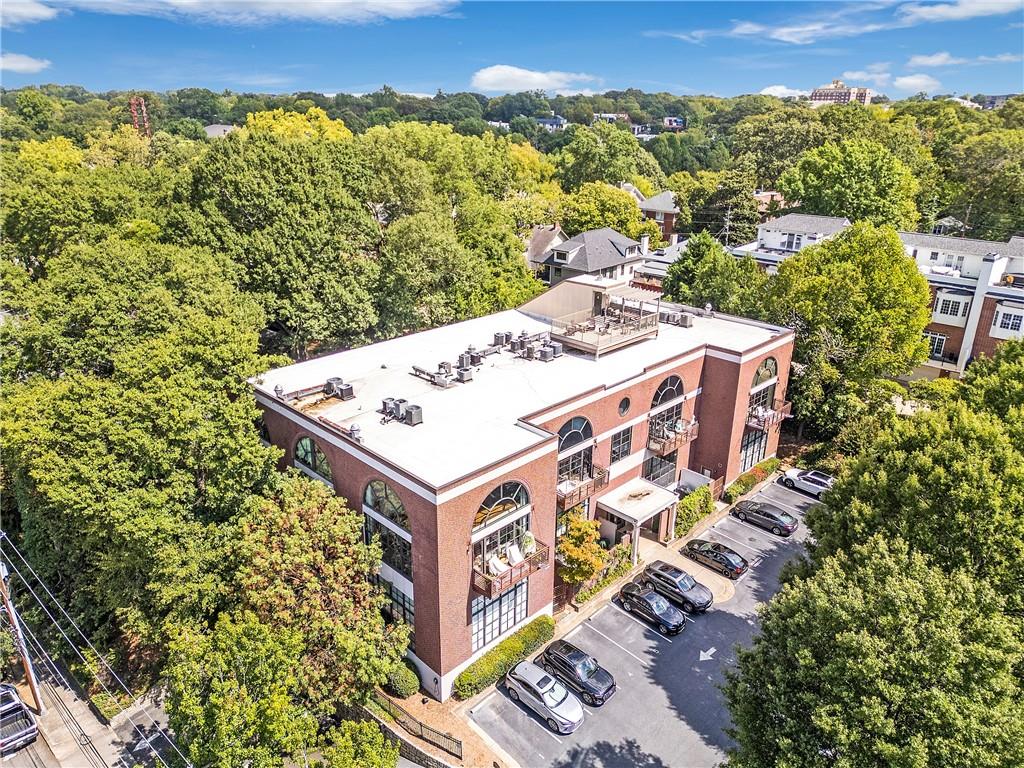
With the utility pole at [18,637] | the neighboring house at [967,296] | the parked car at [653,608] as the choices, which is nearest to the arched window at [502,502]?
the parked car at [653,608]

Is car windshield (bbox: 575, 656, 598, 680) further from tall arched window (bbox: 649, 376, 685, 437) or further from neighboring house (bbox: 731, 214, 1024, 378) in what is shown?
neighboring house (bbox: 731, 214, 1024, 378)

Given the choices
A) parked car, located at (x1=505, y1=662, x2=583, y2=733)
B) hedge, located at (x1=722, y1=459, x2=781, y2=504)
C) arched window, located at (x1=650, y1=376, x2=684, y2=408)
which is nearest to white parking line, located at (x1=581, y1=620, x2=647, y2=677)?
parked car, located at (x1=505, y1=662, x2=583, y2=733)

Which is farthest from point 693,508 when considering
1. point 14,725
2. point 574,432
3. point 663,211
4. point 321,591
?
point 663,211

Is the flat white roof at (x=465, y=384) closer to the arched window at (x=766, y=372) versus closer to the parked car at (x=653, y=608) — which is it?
the arched window at (x=766, y=372)

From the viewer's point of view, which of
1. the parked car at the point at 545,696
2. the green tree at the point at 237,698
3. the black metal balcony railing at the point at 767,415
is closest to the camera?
the green tree at the point at 237,698

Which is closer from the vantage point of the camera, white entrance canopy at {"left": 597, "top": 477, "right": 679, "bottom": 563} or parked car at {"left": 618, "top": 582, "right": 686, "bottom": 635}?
parked car at {"left": 618, "top": 582, "right": 686, "bottom": 635}

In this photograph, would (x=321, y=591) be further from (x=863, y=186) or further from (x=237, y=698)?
(x=863, y=186)
